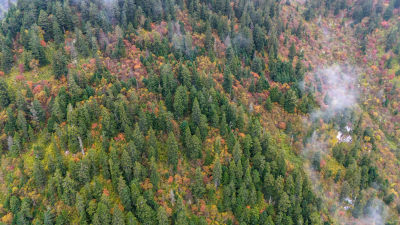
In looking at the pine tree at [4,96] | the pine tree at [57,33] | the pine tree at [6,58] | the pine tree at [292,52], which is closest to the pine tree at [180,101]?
the pine tree at [57,33]

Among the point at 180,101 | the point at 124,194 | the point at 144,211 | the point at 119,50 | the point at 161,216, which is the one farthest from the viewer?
the point at 119,50

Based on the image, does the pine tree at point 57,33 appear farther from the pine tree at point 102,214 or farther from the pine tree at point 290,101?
the pine tree at point 290,101

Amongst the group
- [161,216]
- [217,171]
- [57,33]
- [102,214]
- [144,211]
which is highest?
[57,33]

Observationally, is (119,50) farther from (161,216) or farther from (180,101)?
(161,216)

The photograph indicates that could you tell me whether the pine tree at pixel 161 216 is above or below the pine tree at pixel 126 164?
below

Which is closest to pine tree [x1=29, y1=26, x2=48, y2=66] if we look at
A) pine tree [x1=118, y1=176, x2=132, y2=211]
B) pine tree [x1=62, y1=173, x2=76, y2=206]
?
pine tree [x1=62, y1=173, x2=76, y2=206]

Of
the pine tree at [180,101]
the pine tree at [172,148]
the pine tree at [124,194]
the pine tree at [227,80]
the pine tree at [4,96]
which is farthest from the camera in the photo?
the pine tree at [227,80]

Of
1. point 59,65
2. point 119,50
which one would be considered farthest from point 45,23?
point 119,50

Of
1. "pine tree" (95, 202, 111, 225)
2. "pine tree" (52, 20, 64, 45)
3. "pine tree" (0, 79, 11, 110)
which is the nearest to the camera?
"pine tree" (95, 202, 111, 225)

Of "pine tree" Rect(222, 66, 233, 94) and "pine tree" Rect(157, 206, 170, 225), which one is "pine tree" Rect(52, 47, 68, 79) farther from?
"pine tree" Rect(157, 206, 170, 225)
